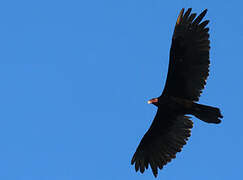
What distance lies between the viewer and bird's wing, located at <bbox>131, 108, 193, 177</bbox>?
13.2 metres

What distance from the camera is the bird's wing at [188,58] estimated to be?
12.2m

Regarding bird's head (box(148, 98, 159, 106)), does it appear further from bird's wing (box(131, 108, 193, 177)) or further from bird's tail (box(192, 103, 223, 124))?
bird's tail (box(192, 103, 223, 124))

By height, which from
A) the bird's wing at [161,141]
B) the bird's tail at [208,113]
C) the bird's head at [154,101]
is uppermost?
the bird's head at [154,101]

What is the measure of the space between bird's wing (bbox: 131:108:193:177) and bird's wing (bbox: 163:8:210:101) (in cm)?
82

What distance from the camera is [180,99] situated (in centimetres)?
1261

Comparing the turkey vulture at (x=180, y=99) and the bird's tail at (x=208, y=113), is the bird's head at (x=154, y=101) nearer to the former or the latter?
the turkey vulture at (x=180, y=99)

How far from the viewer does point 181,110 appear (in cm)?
1273

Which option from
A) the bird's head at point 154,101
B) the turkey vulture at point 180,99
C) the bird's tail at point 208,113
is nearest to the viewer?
the bird's tail at point 208,113

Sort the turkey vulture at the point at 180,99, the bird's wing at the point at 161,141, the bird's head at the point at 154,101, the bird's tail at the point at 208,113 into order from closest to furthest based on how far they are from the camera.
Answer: the bird's tail at the point at 208,113 → the turkey vulture at the point at 180,99 → the bird's head at the point at 154,101 → the bird's wing at the point at 161,141

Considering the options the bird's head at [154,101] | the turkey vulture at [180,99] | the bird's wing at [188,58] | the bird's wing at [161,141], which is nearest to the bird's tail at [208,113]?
the turkey vulture at [180,99]

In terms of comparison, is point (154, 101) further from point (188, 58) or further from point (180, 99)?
point (188, 58)

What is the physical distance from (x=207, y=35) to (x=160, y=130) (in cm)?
306

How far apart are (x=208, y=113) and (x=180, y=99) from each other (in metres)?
0.93

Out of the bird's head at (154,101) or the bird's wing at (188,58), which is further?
the bird's head at (154,101)
